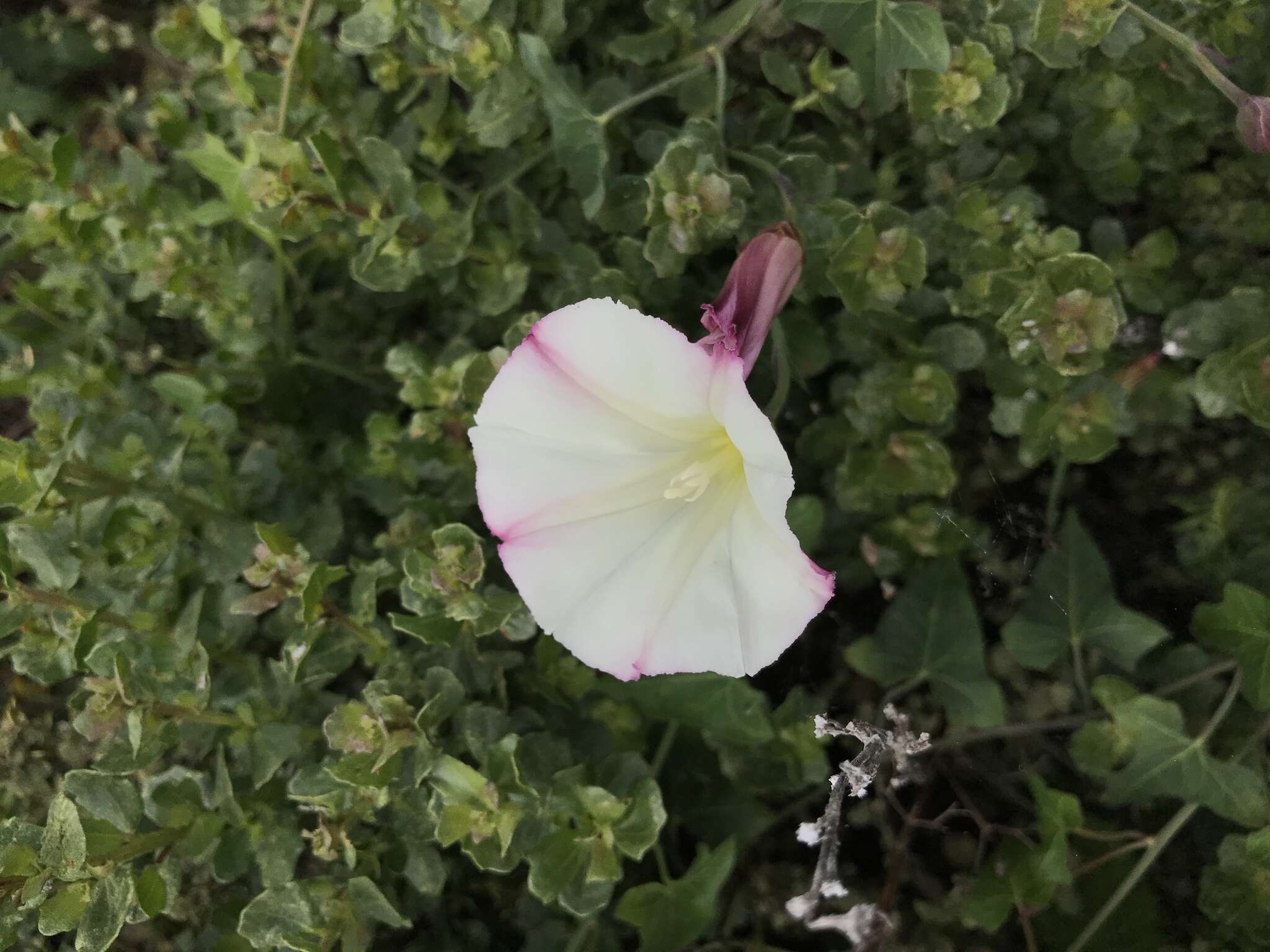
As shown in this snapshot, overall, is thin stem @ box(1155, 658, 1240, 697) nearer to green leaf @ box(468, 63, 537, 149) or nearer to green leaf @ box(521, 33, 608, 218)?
green leaf @ box(521, 33, 608, 218)

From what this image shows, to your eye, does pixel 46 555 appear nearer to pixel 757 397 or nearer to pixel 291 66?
pixel 291 66

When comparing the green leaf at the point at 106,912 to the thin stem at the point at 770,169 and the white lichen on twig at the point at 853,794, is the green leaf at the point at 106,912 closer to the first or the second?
the white lichen on twig at the point at 853,794

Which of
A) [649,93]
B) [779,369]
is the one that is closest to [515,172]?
[649,93]

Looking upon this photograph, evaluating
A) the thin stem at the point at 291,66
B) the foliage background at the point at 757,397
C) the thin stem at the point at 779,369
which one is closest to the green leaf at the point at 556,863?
the foliage background at the point at 757,397

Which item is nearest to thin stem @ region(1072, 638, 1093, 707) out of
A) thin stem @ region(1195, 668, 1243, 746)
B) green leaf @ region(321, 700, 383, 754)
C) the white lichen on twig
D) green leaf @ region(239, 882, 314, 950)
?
thin stem @ region(1195, 668, 1243, 746)

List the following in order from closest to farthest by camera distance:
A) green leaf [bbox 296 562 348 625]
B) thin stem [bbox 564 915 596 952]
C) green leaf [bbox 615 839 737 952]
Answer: green leaf [bbox 296 562 348 625] < green leaf [bbox 615 839 737 952] < thin stem [bbox 564 915 596 952]

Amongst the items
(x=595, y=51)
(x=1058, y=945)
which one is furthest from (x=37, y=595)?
(x=1058, y=945)
